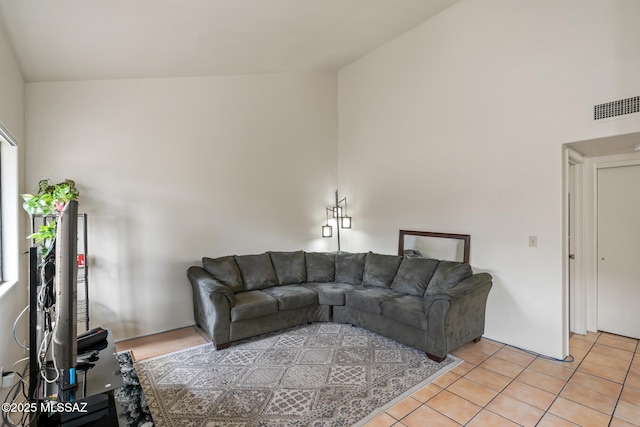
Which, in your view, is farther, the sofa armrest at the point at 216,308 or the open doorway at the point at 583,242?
the open doorway at the point at 583,242

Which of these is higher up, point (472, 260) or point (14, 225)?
point (14, 225)

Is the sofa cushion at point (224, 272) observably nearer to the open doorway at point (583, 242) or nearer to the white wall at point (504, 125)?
the white wall at point (504, 125)

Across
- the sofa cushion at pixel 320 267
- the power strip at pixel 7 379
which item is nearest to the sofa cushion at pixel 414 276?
the sofa cushion at pixel 320 267

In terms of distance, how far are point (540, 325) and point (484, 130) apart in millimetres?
2214

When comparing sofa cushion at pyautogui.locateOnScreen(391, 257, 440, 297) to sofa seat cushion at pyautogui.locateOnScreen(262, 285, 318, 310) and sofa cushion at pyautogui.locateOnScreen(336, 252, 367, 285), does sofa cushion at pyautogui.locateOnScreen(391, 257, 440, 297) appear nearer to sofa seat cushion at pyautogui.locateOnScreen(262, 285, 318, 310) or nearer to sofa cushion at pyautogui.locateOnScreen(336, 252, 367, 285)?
sofa cushion at pyautogui.locateOnScreen(336, 252, 367, 285)

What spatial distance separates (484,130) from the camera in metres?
3.80

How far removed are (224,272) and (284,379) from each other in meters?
1.72

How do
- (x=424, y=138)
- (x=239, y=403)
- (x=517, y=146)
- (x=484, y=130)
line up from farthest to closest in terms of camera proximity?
(x=424, y=138) < (x=484, y=130) < (x=517, y=146) < (x=239, y=403)

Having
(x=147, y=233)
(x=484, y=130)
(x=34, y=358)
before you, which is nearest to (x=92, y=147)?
(x=147, y=233)

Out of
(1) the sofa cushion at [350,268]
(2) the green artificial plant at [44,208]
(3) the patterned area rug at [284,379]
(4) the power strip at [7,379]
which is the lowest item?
(3) the patterned area rug at [284,379]

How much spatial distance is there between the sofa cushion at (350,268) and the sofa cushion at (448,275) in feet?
3.72

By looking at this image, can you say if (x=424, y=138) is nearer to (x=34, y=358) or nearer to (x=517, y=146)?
(x=517, y=146)

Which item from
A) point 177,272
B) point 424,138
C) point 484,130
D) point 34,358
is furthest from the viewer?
point 424,138

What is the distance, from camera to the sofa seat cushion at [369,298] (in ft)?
12.2
